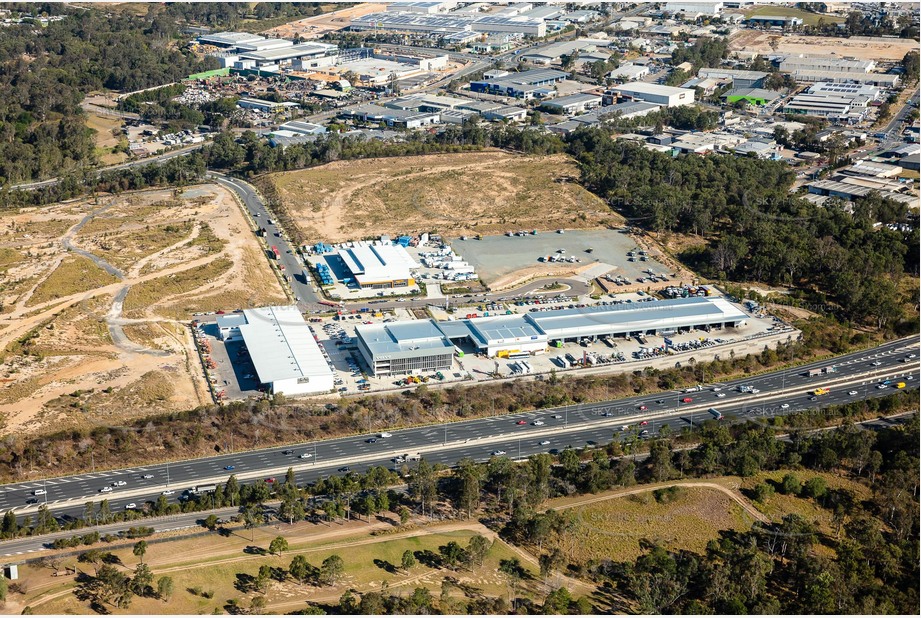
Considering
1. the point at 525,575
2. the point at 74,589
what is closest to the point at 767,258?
the point at 525,575

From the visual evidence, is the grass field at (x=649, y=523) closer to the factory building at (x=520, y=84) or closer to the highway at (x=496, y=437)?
the highway at (x=496, y=437)

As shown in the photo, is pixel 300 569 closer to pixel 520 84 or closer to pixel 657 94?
pixel 657 94

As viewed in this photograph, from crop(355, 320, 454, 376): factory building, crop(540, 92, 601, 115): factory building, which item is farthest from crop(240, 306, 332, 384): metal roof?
crop(540, 92, 601, 115): factory building

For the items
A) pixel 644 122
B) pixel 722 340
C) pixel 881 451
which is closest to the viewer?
pixel 881 451

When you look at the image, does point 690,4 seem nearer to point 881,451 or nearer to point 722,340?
point 722,340

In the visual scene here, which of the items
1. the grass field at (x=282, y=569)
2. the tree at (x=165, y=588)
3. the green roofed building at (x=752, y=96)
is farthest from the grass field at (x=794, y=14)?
the tree at (x=165, y=588)

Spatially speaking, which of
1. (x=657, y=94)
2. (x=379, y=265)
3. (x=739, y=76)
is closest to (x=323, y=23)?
(x=657, y=94)
